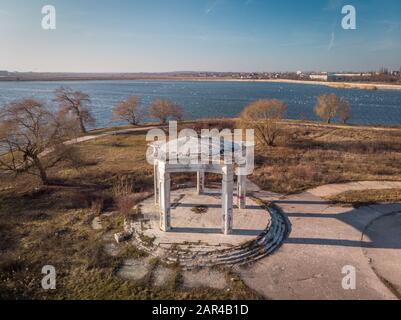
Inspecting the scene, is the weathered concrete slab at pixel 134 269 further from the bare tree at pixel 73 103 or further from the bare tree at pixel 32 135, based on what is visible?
the bare tree at pixel 73 103

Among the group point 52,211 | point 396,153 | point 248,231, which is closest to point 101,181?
point 52,211

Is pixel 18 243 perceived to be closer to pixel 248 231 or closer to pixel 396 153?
pixel 248 231

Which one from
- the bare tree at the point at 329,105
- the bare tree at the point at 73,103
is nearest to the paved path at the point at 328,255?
the bare tree at the point at 73,103

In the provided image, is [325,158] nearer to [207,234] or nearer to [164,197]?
[207,234]

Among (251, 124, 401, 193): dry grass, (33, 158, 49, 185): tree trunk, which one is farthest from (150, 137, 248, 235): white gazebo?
(33, 158, 49, 185): tree trunk
